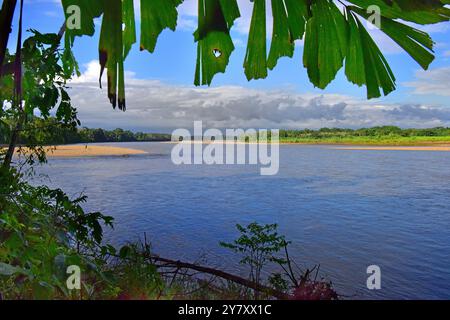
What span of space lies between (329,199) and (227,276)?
1361 centimetres

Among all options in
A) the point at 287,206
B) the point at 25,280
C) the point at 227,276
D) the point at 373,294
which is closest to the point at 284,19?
the point at 227,276

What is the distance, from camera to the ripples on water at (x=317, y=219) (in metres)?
8.27

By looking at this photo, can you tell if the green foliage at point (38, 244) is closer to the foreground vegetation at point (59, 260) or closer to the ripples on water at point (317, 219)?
the foreground vegetation at point (59, 260)

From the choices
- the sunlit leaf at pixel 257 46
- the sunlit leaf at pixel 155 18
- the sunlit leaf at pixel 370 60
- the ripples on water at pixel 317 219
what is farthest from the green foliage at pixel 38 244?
the ripples on water at pixel 317 219

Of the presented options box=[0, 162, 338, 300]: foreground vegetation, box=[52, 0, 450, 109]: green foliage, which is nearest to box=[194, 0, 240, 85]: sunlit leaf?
box=[52, 0, 450, 109]: green foliage

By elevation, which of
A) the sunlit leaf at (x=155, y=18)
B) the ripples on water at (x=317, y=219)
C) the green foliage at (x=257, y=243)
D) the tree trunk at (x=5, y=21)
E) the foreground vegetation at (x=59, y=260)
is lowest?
the ripples on water at (x=317, y=219)

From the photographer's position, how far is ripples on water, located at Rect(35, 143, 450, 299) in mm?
8275

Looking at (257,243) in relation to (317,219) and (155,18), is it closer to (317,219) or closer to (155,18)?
(155,18)

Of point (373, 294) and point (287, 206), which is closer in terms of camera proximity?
point (373, 294)

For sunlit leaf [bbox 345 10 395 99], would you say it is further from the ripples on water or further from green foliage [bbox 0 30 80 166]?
the ripples on water
